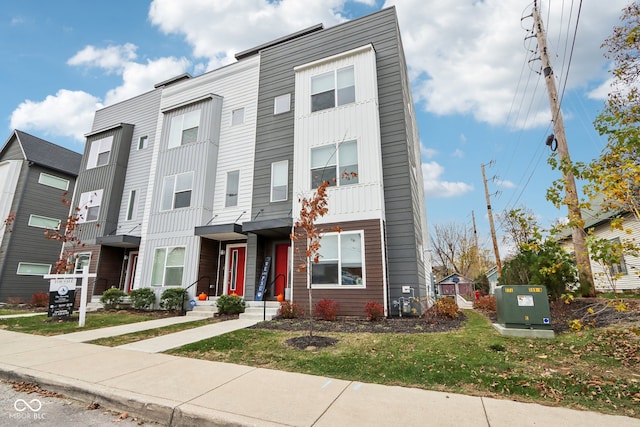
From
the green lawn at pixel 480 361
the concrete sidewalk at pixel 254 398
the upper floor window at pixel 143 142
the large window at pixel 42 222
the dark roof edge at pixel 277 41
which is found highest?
the dark roof edge at pixel 277 41

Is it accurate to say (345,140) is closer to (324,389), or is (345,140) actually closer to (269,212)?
(269,212)

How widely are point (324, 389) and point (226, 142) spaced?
13.0 metres

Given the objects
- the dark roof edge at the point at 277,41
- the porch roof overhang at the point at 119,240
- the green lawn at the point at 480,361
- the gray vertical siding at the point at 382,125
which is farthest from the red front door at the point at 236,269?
the dark roof edge at the point at 277,41

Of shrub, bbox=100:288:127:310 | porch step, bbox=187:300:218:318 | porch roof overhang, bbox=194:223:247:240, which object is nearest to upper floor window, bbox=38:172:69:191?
shrub, bbox=100:288:127:310

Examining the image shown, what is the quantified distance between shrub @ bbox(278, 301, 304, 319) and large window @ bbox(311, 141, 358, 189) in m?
4.31

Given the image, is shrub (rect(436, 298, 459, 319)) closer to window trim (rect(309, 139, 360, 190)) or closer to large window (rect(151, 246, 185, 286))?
window trim (rect(309, 139, 360, 190))

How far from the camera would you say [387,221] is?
35.7ft

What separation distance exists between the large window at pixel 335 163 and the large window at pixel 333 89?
186 centimetres

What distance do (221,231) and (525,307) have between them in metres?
10.2

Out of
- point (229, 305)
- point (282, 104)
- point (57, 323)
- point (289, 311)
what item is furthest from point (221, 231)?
point (282, 104)

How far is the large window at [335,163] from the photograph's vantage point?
1120 cm

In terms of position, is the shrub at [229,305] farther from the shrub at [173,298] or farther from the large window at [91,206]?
the large window at [91,206]

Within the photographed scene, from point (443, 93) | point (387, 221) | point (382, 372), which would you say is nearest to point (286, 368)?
point (382, 372)

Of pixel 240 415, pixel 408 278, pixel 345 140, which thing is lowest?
pixel 240 415
